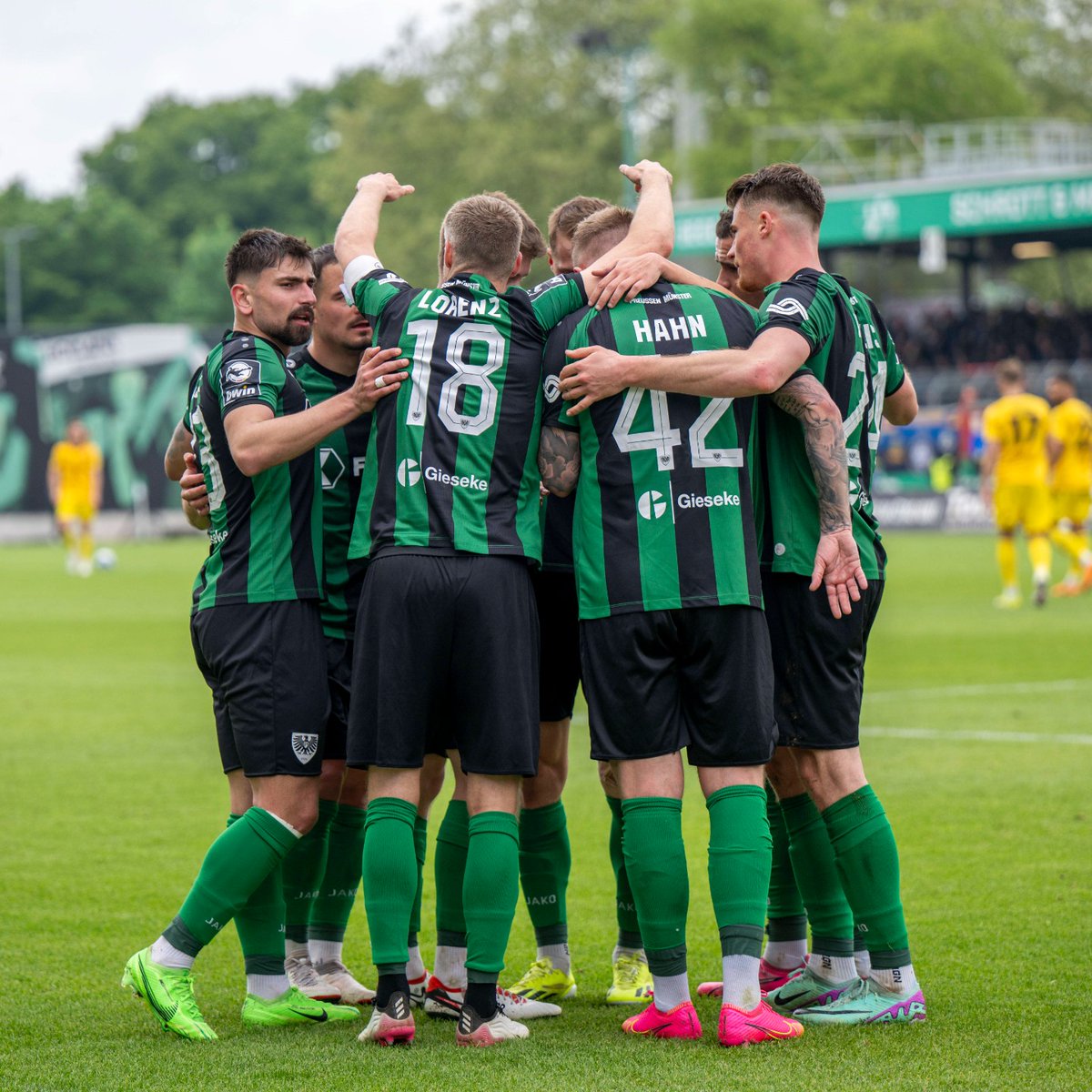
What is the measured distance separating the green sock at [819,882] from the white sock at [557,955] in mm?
772

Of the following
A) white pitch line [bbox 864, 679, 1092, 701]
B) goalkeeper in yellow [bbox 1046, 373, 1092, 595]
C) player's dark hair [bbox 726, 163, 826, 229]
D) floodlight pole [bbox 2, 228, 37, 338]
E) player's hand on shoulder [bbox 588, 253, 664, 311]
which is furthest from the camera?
floodlight pole [bbox 2, 228, 37, 338]

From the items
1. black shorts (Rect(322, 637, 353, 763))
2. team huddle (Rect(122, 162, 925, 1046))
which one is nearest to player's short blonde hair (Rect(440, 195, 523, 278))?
team huddle (Rect(122, 162, 925, 1046))

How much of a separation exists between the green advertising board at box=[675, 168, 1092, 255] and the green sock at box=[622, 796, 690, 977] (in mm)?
31705

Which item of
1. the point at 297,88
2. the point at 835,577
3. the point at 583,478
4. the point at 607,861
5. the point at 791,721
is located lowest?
the point at 607,861

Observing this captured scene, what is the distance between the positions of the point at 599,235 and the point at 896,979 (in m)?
2.43

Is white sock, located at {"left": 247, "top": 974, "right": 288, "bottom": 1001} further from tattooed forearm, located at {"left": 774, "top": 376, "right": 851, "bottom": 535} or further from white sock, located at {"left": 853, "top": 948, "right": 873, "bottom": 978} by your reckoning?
tattooed forearm, located at {"left": 774, "top": 376, "right": 851, "bottom": 535}

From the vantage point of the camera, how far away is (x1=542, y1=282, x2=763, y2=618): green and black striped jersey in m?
4.51

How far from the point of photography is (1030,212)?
121 feet

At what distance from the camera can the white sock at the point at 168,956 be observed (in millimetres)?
4617

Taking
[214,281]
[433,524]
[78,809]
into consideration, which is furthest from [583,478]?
[214,281]

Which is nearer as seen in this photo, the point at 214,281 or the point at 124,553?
the point at 124,553

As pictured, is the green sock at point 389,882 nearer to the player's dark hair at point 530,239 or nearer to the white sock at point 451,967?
the white sock at point 451,967

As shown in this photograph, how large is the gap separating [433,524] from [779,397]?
1067 millimetres

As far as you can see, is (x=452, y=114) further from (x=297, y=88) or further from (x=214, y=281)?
(x=297, y=88)
